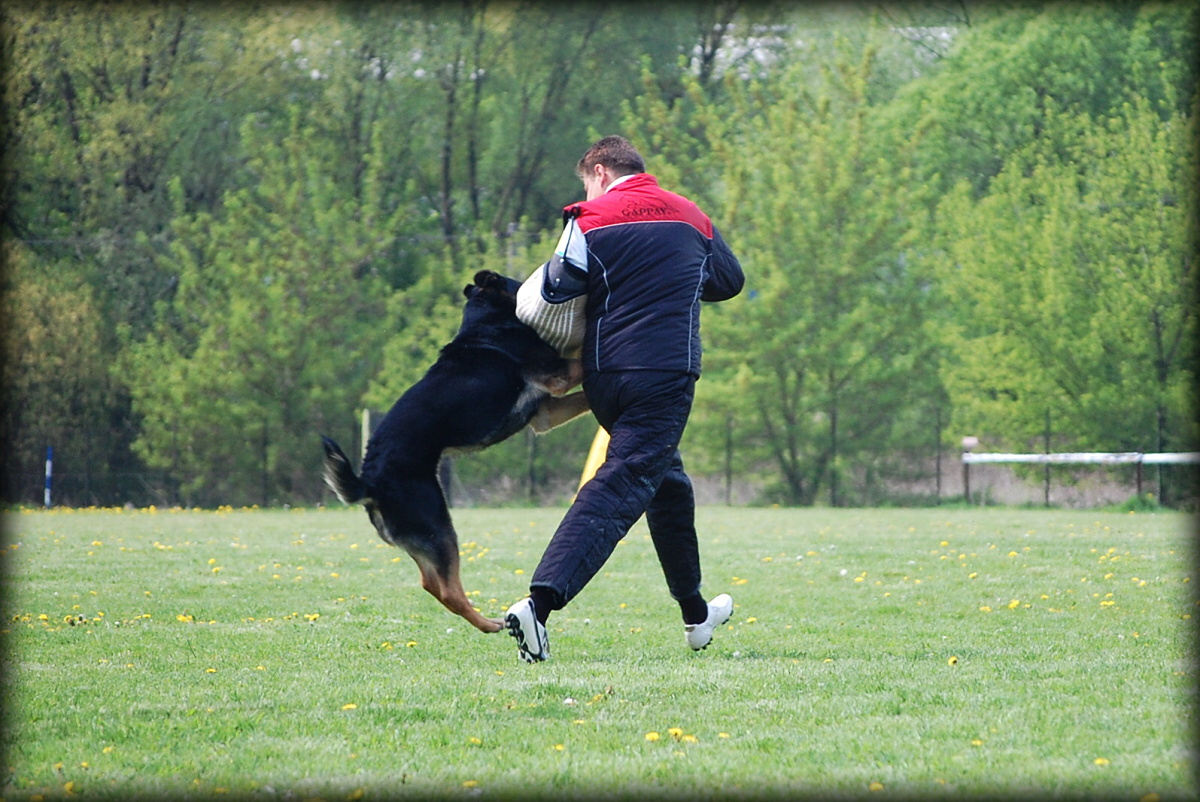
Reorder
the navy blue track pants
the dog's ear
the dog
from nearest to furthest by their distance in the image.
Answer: the navy blue track pants → the dog → the dog's ear

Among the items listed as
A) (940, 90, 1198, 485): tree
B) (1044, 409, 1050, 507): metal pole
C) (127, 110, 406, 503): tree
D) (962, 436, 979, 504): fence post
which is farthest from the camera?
(127, 110, 406, 503): tree

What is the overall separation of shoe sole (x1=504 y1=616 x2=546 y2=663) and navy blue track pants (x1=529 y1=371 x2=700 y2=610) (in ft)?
0.56

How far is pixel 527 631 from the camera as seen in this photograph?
16.0 feet

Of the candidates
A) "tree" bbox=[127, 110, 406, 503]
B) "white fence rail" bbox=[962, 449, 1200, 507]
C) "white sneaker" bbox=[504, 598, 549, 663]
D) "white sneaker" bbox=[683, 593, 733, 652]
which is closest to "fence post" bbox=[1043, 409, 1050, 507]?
"white fence rail" bbox=[962, 449, 1200, 507]

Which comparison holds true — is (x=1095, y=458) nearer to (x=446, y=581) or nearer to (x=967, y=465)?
(x=967, y=465)

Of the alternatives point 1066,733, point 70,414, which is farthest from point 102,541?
point 70,414

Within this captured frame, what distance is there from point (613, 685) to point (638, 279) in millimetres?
1590

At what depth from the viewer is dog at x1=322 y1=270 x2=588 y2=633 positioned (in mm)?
5344

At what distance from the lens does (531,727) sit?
3.89m

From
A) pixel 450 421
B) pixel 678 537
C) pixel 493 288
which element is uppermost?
pixel 493 288

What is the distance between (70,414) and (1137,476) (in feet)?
66.3

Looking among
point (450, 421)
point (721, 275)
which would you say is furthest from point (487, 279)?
point (721, 275)

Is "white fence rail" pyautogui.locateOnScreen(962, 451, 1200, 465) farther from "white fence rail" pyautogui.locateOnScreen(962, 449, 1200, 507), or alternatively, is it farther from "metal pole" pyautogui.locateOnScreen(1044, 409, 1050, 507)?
"metal pole" pyautogui.locateOnScreen(1044, 409, 1050, 507)

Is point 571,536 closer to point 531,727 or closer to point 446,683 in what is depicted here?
point 446,683
